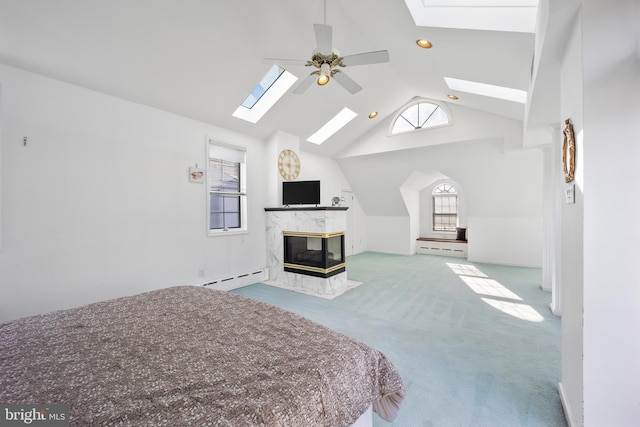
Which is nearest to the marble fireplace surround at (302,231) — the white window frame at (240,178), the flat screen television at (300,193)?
the flat screen television at (300,193)

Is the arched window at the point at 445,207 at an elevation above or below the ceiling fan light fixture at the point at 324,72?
below

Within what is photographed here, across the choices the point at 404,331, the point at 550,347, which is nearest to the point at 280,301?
the point at 404,331

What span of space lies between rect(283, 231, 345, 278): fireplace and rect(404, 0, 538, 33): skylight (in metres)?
2.93

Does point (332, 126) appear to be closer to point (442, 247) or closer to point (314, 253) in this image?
point (314, 253)

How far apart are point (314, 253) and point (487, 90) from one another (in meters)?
3.63

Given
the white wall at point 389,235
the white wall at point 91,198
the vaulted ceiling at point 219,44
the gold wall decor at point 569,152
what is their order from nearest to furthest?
the gold wall decor at point 569,152 < the vaulted ceiling at point 219,44 < the white wall at point 91,198 < the white wall at point 389,235

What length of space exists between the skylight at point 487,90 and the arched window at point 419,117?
1.37 m

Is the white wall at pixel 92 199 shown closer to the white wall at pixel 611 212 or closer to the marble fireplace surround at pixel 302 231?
the marble fireplace surround at pixel 302 231

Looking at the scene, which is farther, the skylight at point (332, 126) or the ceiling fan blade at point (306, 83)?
the skylight at point (332, 126)

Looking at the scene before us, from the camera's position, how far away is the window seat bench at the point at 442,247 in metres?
6.93

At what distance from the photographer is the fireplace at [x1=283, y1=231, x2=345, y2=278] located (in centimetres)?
411

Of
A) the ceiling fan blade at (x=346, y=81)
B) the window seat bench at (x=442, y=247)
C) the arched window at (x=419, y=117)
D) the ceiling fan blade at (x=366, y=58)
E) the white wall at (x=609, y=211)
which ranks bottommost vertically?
the window seat bench at (x=442, y=247)

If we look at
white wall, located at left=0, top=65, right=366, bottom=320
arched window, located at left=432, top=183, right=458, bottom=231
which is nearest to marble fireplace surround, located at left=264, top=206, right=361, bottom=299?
white wall, located at left=0, top=65, right=366, bottom=320

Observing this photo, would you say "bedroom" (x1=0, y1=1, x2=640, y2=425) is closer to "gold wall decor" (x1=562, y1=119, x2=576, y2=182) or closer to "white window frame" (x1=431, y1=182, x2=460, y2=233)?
"gold wall decor" (x1=562, y1=119, x2=576, y2=182)
